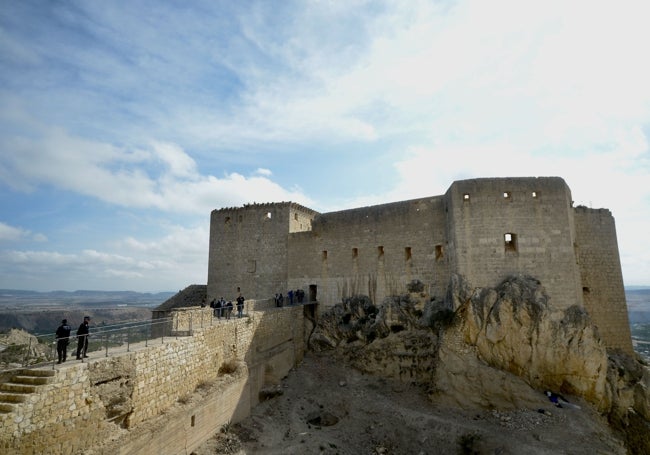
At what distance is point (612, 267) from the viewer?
56.7 feet

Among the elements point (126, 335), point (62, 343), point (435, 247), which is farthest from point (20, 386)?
point (435, 247)

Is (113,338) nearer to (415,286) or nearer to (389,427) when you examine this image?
(389,427)

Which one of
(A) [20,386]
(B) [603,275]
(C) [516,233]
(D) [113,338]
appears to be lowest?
(A) [20,386]

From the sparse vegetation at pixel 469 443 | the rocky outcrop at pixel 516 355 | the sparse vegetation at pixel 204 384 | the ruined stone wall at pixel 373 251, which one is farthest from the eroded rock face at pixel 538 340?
the sparse vegetation at pixel 204 384

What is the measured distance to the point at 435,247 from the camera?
699 inches

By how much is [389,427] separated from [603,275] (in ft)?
37.7

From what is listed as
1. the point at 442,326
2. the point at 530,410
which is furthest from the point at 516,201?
the point at 530,410

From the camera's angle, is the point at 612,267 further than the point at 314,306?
No

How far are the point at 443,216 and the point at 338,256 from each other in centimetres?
575

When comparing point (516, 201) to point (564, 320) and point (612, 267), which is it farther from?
point (612, 267)

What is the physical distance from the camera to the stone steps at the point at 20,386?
23.5 feet

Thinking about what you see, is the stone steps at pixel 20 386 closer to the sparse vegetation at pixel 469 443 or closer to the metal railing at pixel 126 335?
the metal railing at pixel 126 335

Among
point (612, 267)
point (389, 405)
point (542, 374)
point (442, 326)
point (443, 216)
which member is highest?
point (443, 216)

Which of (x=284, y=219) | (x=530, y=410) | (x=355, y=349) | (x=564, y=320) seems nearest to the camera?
(x=530, y=410)
